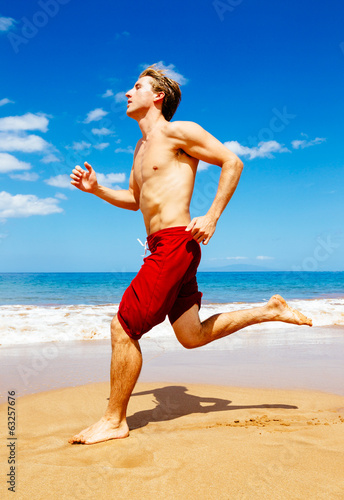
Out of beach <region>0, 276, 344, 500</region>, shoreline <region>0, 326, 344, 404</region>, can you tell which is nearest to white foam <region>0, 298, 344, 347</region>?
shoreline <region>0, 326, 344, 404</region>

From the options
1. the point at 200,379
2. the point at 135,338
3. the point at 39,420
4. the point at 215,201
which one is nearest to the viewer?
the point at 135,338

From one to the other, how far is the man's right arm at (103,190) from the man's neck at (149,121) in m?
0.36

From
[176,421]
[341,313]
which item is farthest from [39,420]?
[341,313]

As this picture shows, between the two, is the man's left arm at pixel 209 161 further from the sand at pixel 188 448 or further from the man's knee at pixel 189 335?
the sand at pixel 188 448

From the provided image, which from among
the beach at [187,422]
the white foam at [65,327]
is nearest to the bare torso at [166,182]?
the beach at [187,422]

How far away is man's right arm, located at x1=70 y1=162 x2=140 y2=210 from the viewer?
3.10 metres

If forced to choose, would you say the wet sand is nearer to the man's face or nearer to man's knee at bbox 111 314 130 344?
man's knee at bbox 111 314 130 344

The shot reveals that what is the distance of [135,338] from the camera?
93.4 inches

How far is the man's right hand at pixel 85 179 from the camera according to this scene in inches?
121

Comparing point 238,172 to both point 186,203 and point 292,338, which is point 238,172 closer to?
point 186,203

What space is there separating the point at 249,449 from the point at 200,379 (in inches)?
72.6

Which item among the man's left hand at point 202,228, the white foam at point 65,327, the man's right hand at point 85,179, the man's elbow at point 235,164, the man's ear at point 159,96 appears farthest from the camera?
the white foam at point 65,327

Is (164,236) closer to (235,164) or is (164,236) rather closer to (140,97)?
(235,164)

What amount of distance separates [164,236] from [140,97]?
110cm
